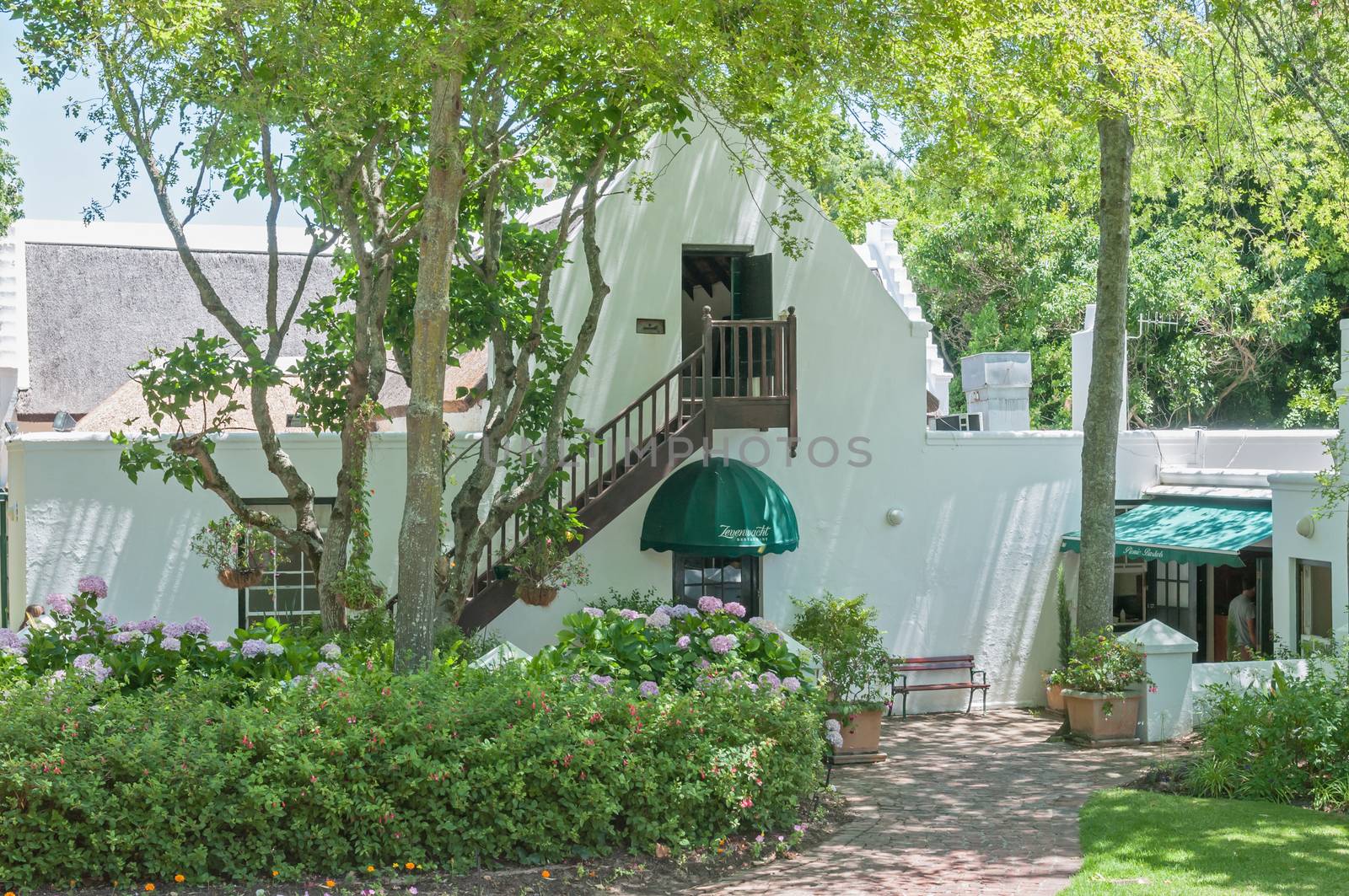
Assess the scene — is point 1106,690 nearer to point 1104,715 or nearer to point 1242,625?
point 1104,715

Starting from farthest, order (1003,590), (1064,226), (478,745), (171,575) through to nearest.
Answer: (1064,226) → (1003,590) → (171,575) → (478,745)

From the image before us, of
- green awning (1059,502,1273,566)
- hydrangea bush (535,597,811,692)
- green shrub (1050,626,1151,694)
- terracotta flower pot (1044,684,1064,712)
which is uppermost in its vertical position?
green awning (1059,502,1273,566)

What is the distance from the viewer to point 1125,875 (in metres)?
7.82

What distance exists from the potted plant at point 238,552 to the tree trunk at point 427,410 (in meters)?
3.15

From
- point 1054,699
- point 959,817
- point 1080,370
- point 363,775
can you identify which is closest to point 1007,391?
point 1080,370

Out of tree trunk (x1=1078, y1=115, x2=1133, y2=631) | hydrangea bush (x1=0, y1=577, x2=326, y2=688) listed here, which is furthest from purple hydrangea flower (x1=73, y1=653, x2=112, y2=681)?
tree trunk (x1=1078, y1=115, x2=1133, y2=631)

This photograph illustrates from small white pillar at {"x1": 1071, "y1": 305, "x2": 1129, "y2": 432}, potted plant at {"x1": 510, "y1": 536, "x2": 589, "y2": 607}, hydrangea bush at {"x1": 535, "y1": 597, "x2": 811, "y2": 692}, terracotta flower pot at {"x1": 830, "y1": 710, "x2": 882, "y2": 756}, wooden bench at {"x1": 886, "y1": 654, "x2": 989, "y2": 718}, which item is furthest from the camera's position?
small white pillar at {"x1": 1071, "y1": 305, "x2": 1129, "y2": 432}

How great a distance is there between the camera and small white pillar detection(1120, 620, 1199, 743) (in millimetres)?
13008

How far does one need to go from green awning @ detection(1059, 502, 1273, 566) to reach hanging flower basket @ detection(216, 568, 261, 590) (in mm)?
10018

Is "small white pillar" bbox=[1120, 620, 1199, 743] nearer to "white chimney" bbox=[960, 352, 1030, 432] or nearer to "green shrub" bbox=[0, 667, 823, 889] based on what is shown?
"green shrub" bbox=[0, 667, 823, 889]

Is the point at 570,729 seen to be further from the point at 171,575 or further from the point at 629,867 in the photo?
the point at 171,575

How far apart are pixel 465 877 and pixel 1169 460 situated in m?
13.4

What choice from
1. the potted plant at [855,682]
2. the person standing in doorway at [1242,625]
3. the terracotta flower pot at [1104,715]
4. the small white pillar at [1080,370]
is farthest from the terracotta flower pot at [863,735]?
the small white pillar at [1080,370]

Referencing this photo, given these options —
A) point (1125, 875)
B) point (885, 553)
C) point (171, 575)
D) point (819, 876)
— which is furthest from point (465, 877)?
point (885, 553)
